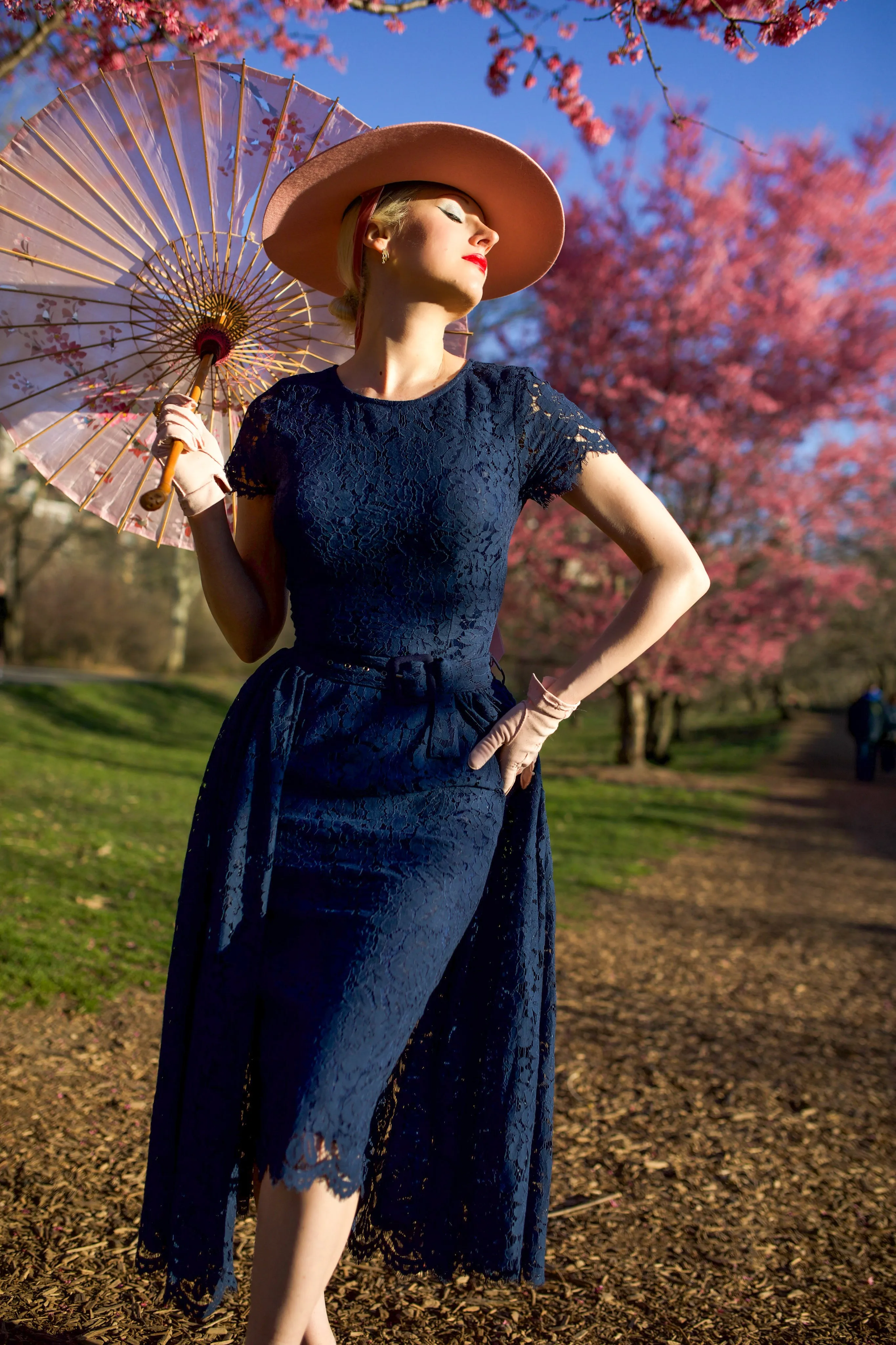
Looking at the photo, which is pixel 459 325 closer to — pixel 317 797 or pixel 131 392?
pixel 131 392

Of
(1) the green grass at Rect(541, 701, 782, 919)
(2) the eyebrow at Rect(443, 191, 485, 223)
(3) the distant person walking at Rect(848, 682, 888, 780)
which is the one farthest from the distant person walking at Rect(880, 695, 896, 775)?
(2) the eyebrow at Rect(443, 191, 485, 223)

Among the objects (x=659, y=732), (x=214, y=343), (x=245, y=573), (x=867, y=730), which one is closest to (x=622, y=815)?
(x=867, y=730)

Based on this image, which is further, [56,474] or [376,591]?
[56,474]

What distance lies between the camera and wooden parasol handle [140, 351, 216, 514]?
5.38 ft

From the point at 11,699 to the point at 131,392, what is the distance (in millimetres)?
13656

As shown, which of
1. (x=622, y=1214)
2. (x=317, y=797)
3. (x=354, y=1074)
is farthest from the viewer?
(x=622, y=1214)

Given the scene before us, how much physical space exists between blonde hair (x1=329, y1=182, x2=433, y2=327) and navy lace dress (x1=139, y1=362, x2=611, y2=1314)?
301mm

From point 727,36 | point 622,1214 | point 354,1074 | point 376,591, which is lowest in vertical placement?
point 622,1214

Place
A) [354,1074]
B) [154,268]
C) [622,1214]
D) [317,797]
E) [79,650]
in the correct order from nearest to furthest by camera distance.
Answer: [354,1074], [317,797], [154,268], [622,1214], [79,650]

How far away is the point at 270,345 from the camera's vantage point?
2.34 metres

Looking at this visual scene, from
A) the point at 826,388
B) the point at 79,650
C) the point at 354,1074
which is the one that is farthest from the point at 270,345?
the point at 79,650

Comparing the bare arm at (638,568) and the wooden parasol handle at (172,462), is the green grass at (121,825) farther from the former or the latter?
the bare arm at (638,568)

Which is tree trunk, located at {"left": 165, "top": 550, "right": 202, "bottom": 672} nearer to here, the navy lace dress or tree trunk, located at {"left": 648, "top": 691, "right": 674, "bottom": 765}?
tree trunk, located at {"left": 648, "top": 691, "right": 674, "bottom": 765}

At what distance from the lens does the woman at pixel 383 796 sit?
1475mm
